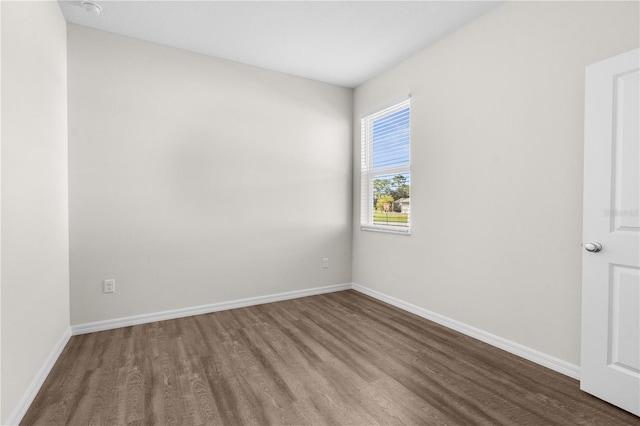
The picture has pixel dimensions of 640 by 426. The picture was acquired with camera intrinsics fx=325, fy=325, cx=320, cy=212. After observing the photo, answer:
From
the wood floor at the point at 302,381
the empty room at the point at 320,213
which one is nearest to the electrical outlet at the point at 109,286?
the empty room at the point at 320,213

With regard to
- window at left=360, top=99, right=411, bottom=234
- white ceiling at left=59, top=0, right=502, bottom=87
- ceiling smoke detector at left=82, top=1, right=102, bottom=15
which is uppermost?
white ceiling at left=59, top=0, right=502, bottom=87

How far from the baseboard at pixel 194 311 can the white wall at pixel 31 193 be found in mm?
260

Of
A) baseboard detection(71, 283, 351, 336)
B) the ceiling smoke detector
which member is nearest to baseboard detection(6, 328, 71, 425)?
baseboard detection(71, 283, 351, 336)

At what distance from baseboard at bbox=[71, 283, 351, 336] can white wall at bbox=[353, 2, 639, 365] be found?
47.7 inches

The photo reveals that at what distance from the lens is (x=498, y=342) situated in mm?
2607

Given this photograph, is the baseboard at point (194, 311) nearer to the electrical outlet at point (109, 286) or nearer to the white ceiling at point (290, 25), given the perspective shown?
the electrical outlet at point (109, 286)

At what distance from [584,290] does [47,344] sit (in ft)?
11.7

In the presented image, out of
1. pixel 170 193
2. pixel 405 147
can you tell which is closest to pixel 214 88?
pixel 170 193

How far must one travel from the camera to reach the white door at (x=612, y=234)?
178 cm

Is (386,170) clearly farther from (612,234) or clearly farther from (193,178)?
(612,234)

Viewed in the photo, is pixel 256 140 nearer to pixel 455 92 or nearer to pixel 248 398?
pixel 455 92

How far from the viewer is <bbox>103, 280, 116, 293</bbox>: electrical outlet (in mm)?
3020

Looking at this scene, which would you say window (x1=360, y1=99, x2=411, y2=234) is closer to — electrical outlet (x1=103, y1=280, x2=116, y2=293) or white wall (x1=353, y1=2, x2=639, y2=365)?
white wall (x1=353, y1=2, x2=639, y2=365)

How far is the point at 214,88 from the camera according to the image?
3.51 m
